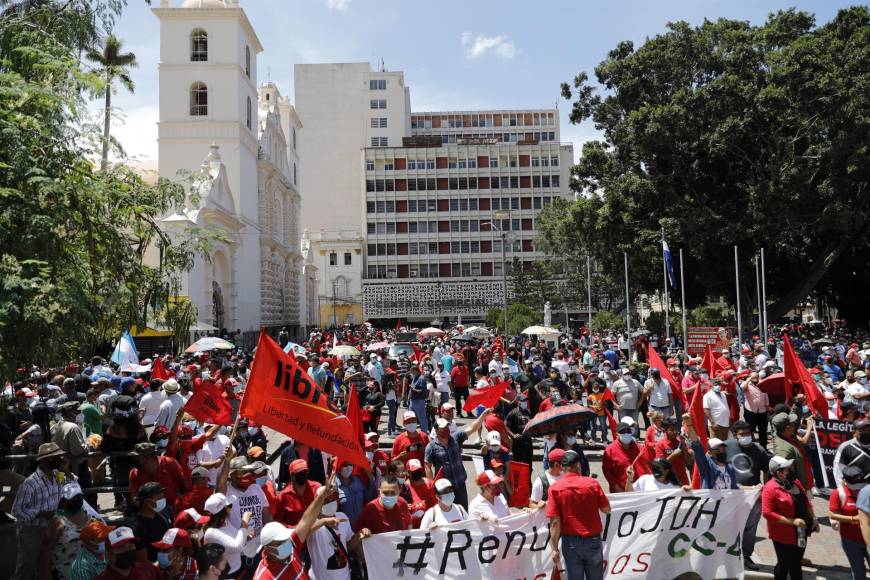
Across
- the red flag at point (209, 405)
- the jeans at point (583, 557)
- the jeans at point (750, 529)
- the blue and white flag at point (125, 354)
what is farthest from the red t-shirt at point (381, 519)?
the blue and white flag at point (125, 354)

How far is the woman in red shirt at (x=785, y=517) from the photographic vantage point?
693 centimetres

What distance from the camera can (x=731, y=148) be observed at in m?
33.8

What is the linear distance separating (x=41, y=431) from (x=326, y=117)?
278ft

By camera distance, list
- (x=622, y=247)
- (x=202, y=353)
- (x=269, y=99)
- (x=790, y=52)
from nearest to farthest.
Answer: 1. (x=202, y=353)
2. (x=790, y=52)
3. (x=622, y=247)
4. (x=269, y=99)

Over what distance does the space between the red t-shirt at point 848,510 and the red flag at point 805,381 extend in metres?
4.39

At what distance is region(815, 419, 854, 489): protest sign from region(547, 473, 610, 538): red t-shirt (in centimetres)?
539

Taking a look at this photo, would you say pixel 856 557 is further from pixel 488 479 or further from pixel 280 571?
pixel 280 571

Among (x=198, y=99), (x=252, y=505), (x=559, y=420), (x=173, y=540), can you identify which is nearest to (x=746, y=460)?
(x=559, y=420)

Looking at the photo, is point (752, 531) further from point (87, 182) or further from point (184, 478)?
point (87, 182)

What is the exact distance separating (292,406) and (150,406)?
6769 millimetres

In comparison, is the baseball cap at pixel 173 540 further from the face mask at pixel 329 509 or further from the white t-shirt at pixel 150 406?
the white t-shirt at pixel 150 406

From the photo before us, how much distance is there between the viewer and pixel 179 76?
157 feet

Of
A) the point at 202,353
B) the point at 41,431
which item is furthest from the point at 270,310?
the point at 41,431

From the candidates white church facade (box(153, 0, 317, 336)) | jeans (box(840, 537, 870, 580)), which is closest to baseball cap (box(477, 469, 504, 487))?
jeans (box(840, 537, 870, 580))
